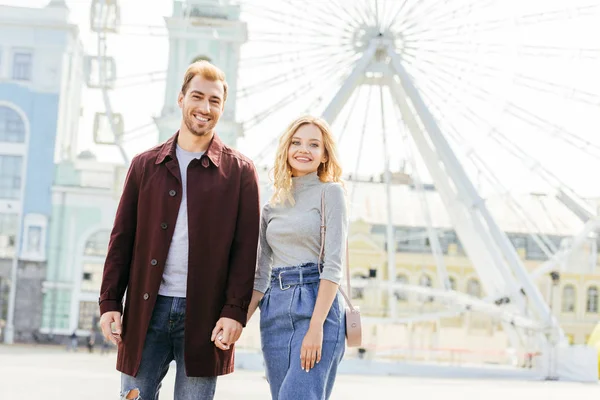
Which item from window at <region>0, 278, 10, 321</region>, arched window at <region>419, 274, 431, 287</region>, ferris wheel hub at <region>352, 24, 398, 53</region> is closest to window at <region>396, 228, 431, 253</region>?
arched window at <region>419, 274, 431, 287</region>

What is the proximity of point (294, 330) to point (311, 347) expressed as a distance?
0.13 m

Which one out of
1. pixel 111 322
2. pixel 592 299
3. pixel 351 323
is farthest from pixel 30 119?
pixel 351 323

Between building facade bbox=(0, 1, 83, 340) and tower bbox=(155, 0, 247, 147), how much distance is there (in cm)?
961

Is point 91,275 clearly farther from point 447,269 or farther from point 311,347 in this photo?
point 311,347

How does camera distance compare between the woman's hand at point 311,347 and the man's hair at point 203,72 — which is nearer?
the woman's hand at point 311,347

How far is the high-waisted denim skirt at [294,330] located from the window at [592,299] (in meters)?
44.5

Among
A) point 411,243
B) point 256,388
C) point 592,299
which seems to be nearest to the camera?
point 256,388

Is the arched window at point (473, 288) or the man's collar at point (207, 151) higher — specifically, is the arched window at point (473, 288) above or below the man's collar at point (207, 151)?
below

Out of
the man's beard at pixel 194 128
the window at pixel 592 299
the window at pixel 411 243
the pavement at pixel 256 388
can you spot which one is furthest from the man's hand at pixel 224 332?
the window at pixel 592 299

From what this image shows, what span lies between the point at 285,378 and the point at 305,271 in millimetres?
440

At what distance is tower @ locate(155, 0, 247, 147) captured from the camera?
2347cm

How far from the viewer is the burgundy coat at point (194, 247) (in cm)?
373

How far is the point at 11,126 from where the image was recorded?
3869 cm

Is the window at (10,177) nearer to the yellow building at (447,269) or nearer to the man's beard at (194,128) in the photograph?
the yellow building at (447,269)
